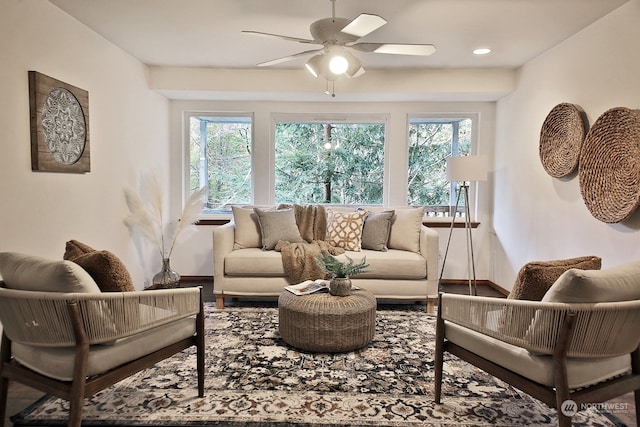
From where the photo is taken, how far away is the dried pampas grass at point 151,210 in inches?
150

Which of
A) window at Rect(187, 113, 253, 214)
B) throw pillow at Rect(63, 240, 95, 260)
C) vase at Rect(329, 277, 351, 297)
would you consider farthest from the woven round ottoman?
window at Rect(187, 113, 253, 214)

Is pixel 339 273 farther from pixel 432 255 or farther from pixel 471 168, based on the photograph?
pixel 471 168

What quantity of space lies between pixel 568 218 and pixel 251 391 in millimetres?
2721

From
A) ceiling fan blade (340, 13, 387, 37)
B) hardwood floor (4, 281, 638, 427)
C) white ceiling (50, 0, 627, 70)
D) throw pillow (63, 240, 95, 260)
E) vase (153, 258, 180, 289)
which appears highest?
white ceiling (50, 0, 627, 70)

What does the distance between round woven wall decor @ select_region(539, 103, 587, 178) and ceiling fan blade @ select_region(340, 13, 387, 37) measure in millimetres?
1861

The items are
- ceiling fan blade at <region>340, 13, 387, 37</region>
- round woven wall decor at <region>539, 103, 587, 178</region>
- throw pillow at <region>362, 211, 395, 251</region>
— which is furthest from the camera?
throw pillow at <region>362, 211, 395, 251</region>

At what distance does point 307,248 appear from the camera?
375 centimetres

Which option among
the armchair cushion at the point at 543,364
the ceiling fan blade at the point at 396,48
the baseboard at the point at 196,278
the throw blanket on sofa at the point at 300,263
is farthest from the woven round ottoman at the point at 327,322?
the baseboard at the point at 196,278

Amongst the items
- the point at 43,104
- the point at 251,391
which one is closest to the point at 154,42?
the point at 43,104

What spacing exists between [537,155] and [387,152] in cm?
168

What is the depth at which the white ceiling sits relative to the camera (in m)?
2.68

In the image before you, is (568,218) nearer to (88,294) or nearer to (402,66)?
(402,66)

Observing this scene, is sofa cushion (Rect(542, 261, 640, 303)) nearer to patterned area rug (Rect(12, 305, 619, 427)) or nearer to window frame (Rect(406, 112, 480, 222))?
patterned area rug (Rect(12, 305, 619, 427))

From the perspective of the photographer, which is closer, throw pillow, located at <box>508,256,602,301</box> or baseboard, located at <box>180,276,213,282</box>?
throw pillow, located at <box>508,256,602,301</box>
